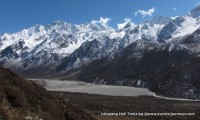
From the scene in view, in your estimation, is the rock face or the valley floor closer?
the rock face

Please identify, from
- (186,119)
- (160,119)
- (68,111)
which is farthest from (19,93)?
(186,119)

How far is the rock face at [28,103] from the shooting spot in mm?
32647

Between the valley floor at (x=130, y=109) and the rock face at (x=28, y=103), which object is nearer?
the rock face at (x=28, y=103)

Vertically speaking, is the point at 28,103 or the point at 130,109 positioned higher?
the point at 28,103

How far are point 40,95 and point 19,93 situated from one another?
4.01 metres

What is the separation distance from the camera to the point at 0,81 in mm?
34750

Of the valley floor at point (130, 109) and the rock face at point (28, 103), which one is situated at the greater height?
the rock face at point (28, 103)

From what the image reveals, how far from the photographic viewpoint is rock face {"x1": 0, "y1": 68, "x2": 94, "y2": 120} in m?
32.6

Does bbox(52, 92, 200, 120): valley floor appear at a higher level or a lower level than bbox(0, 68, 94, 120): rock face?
lower

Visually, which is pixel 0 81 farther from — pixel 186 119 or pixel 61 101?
pixel 186 119

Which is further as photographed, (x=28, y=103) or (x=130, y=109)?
(x=130, y=109)

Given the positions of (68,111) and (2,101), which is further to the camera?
(68,111)

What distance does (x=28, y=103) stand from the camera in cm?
3506

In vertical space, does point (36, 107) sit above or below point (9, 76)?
below
